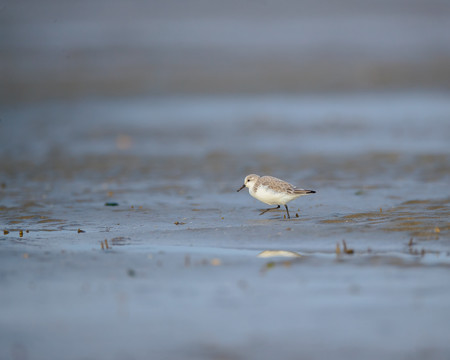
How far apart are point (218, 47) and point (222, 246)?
26.8m

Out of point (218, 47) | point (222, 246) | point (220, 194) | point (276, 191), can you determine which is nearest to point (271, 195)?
point (276, 191)

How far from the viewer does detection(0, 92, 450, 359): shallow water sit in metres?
6.29

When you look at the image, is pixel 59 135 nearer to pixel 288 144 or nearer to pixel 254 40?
pixel 288 144

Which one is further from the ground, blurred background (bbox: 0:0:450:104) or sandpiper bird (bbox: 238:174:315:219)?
blurred background (bbox: 0:0:450:104)

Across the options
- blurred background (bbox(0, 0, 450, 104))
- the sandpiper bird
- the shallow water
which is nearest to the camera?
the shallow water

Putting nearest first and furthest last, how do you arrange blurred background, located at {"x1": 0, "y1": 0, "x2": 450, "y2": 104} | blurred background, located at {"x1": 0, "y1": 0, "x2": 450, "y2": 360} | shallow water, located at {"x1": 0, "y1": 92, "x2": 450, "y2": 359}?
shallow water, located at {"x1": 0, "y1": 92, "x2": 450, "y2": 359}, blurred background, located at {"x1": 0, "y1": 0, "x2": 450, "y2": 360}, blurred background, located at {"x1": 0, "y1": 0, "x2": 450, "y2": 104}

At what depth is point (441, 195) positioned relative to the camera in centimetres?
1242

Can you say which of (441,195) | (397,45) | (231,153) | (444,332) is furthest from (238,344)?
(397,45)

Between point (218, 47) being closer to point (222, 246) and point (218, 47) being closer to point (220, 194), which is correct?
point (220, 194)

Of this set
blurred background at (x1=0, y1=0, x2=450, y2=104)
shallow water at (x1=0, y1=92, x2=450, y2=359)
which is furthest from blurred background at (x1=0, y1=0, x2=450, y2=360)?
blurred background at (x1=0, y1=0, x2=450, y2=104)

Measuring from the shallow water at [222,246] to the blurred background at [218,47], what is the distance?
26.4 ft

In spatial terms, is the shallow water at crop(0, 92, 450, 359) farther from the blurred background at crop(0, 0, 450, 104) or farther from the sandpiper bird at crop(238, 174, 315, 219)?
the blurred background at crop(0, 0, 450, 104)

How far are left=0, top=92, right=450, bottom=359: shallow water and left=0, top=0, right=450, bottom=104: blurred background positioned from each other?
316 inches

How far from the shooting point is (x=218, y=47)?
3528 cm
